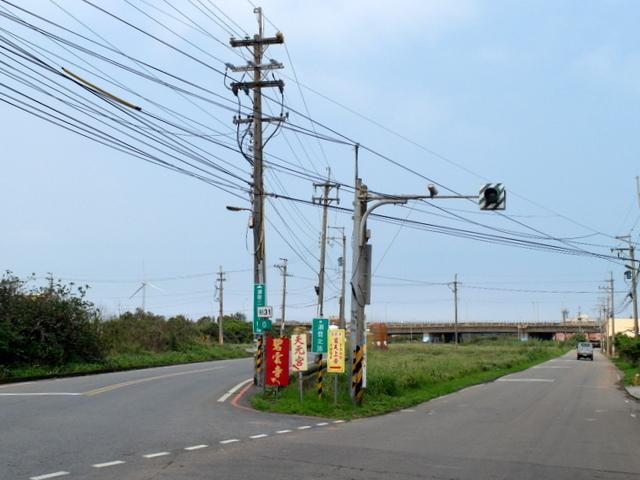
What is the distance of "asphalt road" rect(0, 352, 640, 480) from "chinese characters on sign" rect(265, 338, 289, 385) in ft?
5.37

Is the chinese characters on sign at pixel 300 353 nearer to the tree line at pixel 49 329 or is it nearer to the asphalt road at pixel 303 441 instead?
the asphalt road at pixel 303 441

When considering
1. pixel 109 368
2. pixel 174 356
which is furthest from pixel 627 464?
pixel 174 356

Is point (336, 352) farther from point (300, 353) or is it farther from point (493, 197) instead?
point (493, 197)

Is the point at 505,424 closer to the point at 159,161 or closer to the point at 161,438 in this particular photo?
the point at 161,438

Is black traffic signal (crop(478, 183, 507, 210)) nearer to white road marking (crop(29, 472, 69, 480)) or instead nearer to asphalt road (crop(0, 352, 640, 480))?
asphalt road (crop(0, 352, 640, 480))

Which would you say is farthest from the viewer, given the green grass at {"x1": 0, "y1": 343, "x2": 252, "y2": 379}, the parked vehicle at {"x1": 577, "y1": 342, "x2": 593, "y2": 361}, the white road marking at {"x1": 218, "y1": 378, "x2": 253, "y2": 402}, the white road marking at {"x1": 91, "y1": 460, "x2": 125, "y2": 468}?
the parked vehicle at {"x1": 577, "y1": 342, "x2": 593, "y2": 361}

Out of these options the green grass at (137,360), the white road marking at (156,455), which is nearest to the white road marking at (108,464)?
the white road marking at (156,455)

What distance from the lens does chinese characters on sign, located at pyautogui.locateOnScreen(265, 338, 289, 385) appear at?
19766 millimetres

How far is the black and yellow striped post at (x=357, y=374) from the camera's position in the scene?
18.7m

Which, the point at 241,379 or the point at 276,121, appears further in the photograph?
the point at 241,379

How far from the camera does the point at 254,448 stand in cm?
1152

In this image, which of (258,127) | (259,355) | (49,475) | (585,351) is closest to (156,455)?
(49,475)

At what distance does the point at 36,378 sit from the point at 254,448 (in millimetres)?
18887

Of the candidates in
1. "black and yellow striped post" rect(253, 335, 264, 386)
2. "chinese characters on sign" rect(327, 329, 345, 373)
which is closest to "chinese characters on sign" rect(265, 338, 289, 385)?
"chinese characters on sign" rect(327, 329, 345, 373)
